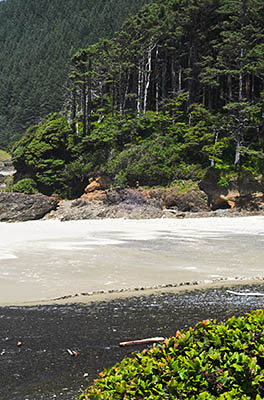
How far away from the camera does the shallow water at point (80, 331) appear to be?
417cm

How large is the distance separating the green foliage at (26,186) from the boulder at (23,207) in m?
4.85

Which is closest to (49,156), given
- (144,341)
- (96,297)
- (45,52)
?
(96,297)

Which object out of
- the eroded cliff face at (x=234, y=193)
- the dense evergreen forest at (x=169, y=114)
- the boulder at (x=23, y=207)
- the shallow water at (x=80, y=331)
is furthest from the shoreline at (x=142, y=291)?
the boulder at (x=23, y=207)

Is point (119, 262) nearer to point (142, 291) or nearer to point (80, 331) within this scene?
point (142, 291)

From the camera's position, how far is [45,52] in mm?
106375

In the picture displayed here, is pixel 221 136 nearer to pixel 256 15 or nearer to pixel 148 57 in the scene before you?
pixel 256 15

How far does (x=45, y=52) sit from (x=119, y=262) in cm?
10891

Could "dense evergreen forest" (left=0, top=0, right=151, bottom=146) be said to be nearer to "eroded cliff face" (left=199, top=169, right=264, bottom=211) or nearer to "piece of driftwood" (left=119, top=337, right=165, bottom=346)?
"eroded cliff face" (left=199, top=169, right=264, bottom=211)

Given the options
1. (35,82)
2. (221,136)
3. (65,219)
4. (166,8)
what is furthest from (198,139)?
(35,82)

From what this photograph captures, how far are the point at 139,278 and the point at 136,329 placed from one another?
316 cm

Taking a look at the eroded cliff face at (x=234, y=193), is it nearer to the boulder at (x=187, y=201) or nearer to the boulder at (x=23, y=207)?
the boulder at (x=187, y=201)

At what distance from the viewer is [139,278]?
29.5 ft

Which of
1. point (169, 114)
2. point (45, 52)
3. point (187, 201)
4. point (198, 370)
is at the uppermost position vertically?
point (45, 52)

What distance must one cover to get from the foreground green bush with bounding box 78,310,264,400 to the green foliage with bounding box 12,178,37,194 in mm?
31246
